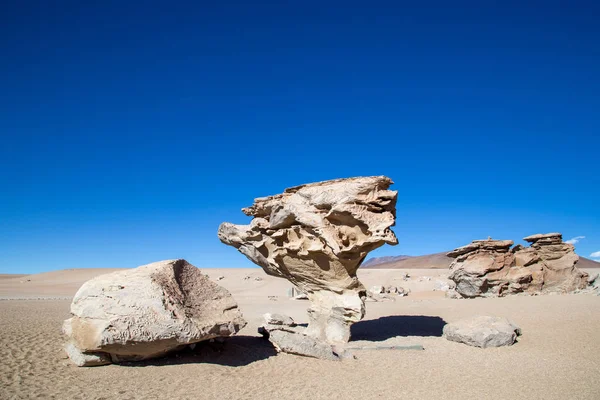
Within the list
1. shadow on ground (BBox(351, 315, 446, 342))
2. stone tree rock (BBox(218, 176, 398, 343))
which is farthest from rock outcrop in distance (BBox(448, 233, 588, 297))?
stone tree rock (BBox(218, 176, 398, 343))

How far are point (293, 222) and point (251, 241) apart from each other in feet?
7.82

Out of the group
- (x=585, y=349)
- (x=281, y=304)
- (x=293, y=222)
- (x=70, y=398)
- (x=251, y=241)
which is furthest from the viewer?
(x=281, y=304)

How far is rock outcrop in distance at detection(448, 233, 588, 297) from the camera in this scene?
25.4 m

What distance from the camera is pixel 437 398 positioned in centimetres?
823

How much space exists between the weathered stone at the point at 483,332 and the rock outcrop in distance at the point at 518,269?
1264 cm

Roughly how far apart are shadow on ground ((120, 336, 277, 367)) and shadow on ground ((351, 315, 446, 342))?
13.5 feet

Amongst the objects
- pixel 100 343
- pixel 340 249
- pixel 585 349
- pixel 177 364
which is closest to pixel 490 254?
pixel 585 349

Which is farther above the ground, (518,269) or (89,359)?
(518,269)

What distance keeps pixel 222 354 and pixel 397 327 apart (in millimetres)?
8555

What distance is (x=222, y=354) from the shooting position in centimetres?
1105

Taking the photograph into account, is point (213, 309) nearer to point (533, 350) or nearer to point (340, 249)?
point (340, 249)

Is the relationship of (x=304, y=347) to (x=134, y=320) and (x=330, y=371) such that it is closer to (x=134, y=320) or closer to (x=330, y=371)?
(x=330, y=371)

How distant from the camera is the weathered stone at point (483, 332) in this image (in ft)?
40.9

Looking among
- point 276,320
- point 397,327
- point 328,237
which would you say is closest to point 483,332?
point 397,327
